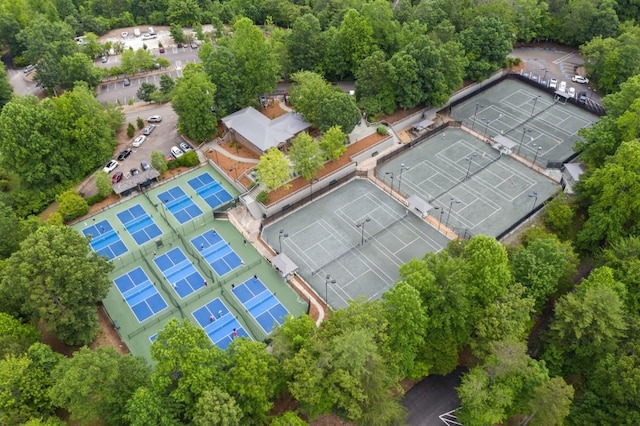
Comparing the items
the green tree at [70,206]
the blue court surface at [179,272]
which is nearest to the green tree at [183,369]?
the blue court surface at [179,272]

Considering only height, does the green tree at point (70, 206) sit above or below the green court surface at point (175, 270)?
above

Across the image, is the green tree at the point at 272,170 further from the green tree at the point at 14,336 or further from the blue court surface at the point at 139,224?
the green tree at the point at 14,336

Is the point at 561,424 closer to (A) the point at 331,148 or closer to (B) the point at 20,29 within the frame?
(A) the point at 331,148

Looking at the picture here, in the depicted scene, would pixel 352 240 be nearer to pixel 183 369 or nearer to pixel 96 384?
pixel 183 369

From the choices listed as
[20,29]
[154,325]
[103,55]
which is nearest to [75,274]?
[154,325]

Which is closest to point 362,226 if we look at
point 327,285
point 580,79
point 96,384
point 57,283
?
point 327,285

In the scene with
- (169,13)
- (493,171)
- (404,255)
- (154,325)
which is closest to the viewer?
(154,325)
